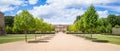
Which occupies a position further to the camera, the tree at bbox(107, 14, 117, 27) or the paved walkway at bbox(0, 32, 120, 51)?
the tree at bbox(107, 14, 117, 27)

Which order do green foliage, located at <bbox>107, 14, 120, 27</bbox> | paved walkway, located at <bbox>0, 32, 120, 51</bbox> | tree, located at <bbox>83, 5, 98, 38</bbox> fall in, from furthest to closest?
green foliage, located at <bbox>107, 14, 120, 27</bbox>
tree, located at <bbox>83, 5, 98, 38</bbox>
paved walkway, located at <bbox>0, 32, 120, 51</bbox>

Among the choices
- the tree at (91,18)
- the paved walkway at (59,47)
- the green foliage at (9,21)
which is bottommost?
the paved walkway at (59,47)

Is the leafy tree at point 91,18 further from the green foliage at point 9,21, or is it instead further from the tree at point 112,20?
the green foliage at point 9,21

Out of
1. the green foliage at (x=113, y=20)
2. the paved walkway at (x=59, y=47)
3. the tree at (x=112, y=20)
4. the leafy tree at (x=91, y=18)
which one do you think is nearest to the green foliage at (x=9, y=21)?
the tree at (x=112, y=20)

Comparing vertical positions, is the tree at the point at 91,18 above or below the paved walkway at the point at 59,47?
above

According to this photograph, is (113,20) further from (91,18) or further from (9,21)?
(91,18)

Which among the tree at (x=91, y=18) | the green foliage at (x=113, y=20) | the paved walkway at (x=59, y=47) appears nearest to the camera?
the paved walkway at (x=59, y=47)

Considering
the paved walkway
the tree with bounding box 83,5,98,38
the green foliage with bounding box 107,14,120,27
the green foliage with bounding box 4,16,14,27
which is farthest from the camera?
the green foliage with bounding box 4,16,14,27

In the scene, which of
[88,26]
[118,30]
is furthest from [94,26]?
[118,30]

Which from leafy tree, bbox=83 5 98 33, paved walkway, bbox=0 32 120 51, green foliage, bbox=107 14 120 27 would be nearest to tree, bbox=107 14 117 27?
green foliage, bbox=107 14 120 27

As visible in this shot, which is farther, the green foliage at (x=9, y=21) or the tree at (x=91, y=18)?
the green foliage at (x=9, y=21)

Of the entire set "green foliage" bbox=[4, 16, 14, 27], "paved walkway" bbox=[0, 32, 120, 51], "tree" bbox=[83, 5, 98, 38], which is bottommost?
"paved walkway" bbox=[0, 32, 120, 51]

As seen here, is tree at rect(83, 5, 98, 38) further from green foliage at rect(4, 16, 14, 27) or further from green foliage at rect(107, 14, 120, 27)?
green foliage at rect(4, 16, 14, 27)

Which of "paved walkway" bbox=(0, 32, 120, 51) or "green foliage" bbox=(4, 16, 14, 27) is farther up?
"green foliage" bbox=(4, 16, 14, 27)
